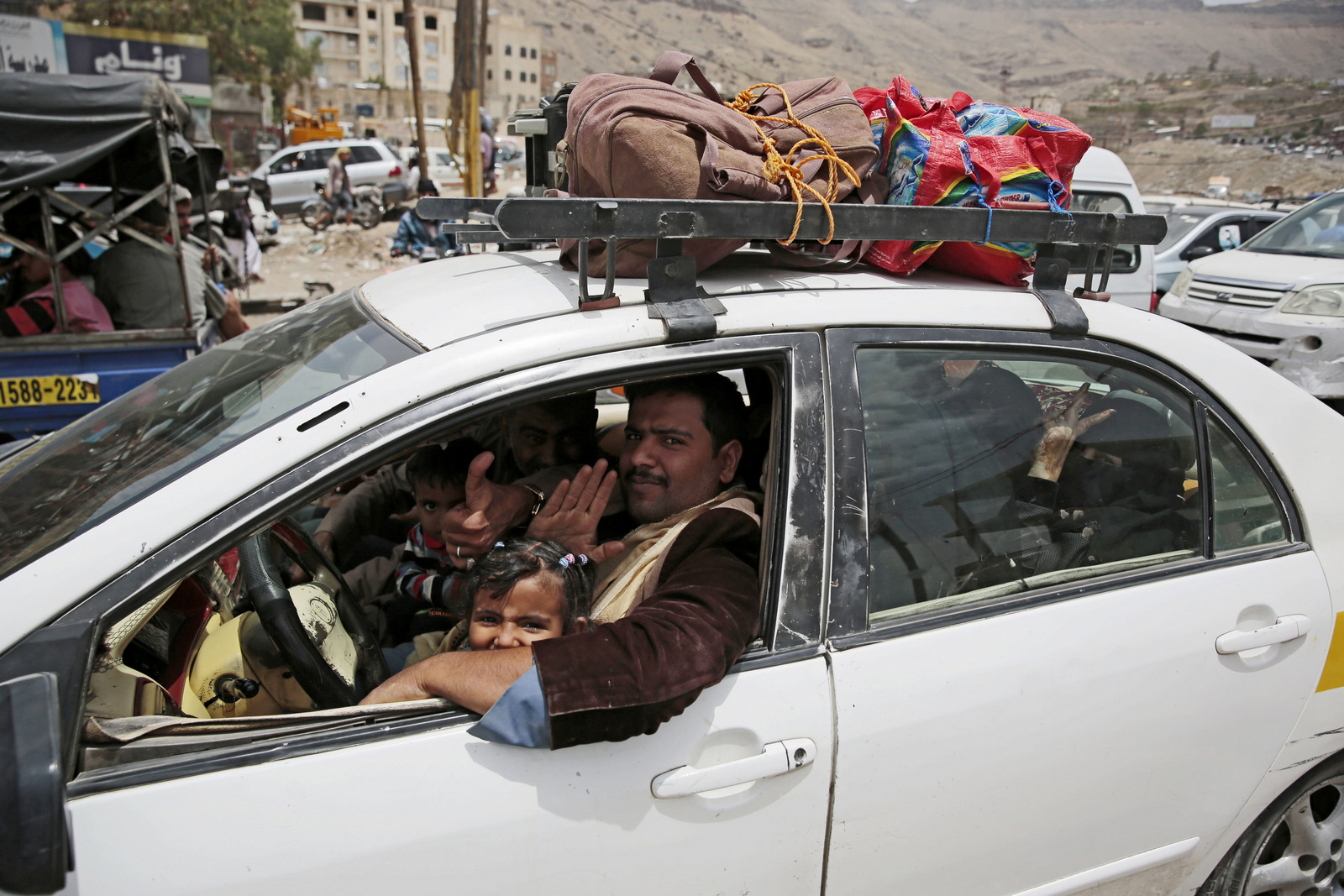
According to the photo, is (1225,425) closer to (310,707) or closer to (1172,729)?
(1172,729)

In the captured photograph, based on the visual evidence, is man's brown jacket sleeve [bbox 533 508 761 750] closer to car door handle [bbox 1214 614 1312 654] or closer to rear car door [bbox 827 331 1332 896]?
rear car door [bbox 827 331 1332 896]

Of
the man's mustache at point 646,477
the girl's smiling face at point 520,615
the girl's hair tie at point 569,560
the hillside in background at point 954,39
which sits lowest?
the girl's smiling face at point 520,615

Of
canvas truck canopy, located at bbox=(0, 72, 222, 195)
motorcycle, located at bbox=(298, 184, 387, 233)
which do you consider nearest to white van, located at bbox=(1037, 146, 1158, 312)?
canvas truck canopy, located at bbox=(0, 72, 222, 195)

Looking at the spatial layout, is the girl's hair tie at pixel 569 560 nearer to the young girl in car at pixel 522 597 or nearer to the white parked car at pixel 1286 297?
the young girl in car at pixel 522 597

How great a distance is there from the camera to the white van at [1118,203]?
7539 mm

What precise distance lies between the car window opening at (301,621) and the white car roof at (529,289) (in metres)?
0.20

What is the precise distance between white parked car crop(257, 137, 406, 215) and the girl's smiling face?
65.3 ft

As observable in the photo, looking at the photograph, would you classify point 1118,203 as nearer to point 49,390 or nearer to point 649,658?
point 649,658

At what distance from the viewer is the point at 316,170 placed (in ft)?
67.5

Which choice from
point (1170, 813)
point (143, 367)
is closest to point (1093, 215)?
point (1170, 813)

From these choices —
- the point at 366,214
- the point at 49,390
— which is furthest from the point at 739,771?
the point at 366,214

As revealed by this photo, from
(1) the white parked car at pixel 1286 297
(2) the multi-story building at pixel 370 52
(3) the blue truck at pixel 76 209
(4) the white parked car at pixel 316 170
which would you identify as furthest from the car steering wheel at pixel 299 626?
(2) the multi-story building at pixel 370 52

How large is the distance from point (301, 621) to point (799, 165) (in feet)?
4.58

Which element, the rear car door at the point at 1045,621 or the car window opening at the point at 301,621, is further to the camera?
the rear car door at the point at 1045,621
